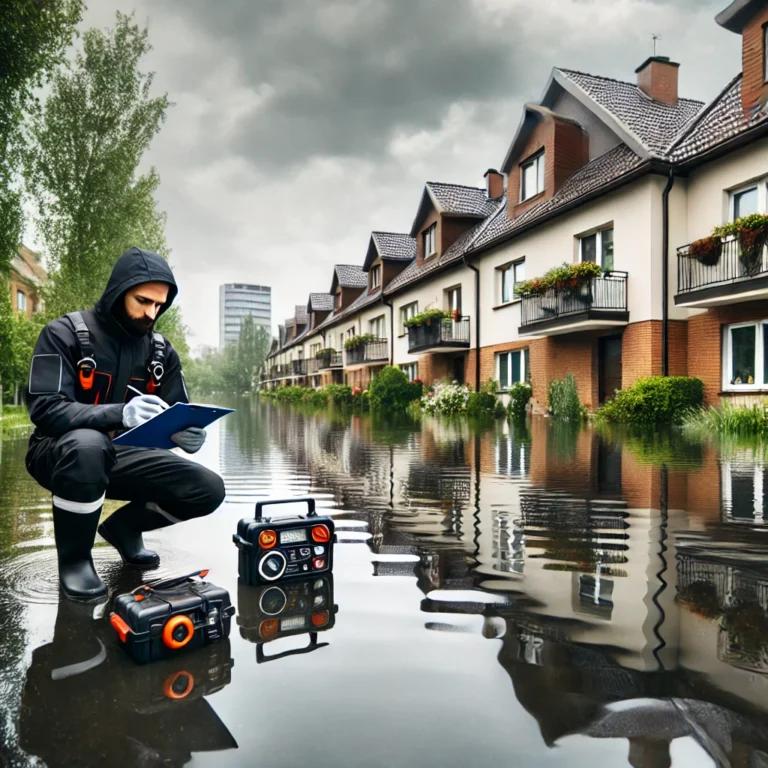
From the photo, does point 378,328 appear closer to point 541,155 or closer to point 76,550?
point 541,155

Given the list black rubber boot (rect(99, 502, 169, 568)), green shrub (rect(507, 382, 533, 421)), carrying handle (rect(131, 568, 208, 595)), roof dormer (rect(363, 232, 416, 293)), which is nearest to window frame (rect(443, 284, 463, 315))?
green shrub (rect(507, 382, 533, 421))

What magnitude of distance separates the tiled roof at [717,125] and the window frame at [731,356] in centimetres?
432

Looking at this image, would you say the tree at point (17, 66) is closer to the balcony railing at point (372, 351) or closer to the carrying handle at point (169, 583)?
the carrying handle at point (169, 583)

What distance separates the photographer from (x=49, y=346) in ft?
9.92

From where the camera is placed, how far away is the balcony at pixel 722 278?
43.5 feet

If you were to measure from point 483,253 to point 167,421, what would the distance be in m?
21.9

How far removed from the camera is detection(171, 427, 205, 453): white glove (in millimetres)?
3021

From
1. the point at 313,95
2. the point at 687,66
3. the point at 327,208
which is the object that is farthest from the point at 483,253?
the point at 327,208

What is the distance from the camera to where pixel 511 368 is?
22.3 m

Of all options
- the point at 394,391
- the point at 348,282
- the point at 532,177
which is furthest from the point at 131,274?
the point at 348,282

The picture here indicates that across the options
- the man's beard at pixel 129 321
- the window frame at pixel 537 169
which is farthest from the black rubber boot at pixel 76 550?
the window frame at pixel 537 169

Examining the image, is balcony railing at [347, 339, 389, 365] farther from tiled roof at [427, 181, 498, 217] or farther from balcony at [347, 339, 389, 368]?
tiled roof at [427, 181, 498, 217]

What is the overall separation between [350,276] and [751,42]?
32755 mm

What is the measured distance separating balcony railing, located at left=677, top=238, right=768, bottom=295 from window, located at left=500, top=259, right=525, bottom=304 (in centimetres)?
659
